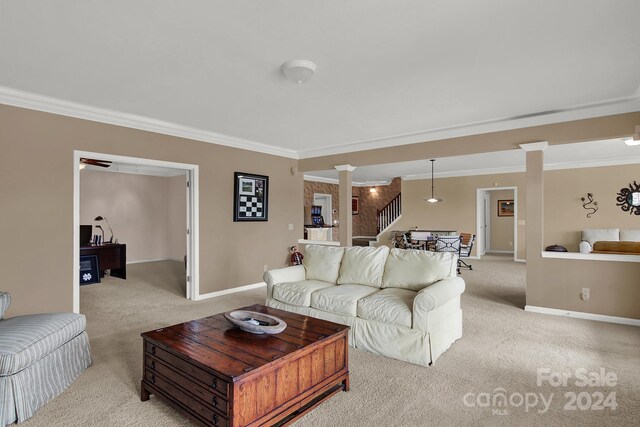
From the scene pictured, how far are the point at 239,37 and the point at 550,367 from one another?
3400 mm

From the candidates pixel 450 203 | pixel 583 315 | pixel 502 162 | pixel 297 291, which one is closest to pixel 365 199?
pixel 450 203

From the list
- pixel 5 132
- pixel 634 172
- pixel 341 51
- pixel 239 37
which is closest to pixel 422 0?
pixel 341 51

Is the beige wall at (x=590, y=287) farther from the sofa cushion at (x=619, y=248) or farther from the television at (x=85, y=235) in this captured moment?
the television at (x=85, y=235)

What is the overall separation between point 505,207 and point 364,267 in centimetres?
893

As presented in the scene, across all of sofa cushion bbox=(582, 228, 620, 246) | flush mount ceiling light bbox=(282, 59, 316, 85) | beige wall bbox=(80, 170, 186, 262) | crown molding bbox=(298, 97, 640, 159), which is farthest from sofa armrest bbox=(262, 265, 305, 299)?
sofa cushion bbox=(582, 228, 620, 246)

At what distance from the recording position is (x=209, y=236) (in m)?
5.23

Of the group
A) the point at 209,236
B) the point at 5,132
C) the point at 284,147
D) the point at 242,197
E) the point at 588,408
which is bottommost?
the point at 588,408

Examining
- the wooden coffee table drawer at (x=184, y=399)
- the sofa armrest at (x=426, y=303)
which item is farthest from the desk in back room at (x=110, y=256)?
the sofa armrest at (x=426, y=303)

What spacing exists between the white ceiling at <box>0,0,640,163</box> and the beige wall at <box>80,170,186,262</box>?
460cm

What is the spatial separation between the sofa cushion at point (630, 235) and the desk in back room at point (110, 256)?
991 cm

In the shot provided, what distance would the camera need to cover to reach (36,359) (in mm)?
2162

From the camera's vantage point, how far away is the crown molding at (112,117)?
3.47 metres

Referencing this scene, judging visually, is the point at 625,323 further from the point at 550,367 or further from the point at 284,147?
the point at 284,147

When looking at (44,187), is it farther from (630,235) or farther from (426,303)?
(630,235)
